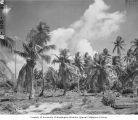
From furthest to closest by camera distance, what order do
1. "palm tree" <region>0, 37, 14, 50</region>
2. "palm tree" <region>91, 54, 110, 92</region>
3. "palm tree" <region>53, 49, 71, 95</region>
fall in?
"palm tree" <region>91, 54, 110, 92</region> < "palm tree" <region>53, 49, 71, 95</region> < "palm tree" <region>0, 37, 14, 50</region>

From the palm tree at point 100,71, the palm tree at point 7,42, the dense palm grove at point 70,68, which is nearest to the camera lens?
the palm tree at point 7,42

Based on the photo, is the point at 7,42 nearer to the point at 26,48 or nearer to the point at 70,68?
the point at 26,48

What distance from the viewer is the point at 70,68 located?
1817 cm

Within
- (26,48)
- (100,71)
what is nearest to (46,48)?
(26,48)

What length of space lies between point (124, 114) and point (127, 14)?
371 centimetres

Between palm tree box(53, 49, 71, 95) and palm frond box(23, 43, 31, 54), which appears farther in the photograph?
palm tree box(53, 49, 71, 95)

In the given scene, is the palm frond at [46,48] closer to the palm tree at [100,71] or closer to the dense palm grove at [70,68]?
the dense palm grove at [70,68]

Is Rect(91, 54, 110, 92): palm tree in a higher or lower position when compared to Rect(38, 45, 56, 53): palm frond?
lower

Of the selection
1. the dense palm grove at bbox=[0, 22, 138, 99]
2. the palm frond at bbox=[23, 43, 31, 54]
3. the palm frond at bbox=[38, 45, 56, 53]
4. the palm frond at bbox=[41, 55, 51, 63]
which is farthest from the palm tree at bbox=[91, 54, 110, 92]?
the palm frond at bbox=[23, 43, 31, 54]

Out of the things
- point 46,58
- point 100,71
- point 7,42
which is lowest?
point 100,71

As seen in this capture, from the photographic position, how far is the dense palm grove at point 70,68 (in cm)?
1260

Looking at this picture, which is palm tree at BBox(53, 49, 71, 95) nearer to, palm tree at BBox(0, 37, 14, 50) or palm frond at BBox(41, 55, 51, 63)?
palm frond at BBox(41, 55, 51, 63)

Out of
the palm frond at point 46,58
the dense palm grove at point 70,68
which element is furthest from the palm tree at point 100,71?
the palm frond at point 46,58

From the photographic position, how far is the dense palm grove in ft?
41.3
